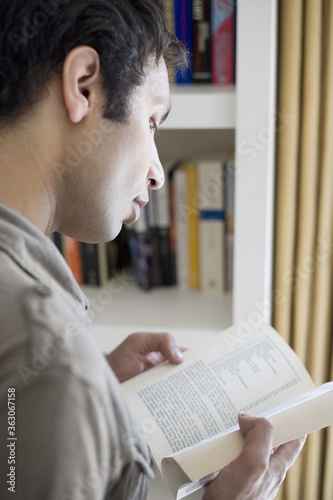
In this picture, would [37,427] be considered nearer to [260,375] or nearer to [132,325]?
[260,375]

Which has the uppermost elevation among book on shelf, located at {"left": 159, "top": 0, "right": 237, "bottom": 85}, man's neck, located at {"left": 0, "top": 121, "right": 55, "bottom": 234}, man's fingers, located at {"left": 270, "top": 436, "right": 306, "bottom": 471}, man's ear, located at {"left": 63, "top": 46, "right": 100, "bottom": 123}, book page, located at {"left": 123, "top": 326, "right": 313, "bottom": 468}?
book on shelf, located at {"left": 159, "top": 0, "right": 237, "bottom": 85}

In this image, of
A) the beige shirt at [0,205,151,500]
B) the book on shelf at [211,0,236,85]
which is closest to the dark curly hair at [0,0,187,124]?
the beige shirt at [0,205,151,500]

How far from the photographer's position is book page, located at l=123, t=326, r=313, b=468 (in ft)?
2.46

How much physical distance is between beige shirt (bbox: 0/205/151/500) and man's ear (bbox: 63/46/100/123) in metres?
0.18

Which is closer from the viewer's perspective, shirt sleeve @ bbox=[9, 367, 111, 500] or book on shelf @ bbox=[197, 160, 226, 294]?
shirt sleeve @ bbox=[9, 367, 111, 500]

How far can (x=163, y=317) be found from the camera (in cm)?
119

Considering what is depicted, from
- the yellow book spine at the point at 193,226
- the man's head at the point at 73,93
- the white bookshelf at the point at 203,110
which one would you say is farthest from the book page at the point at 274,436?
the yellow book spine at the point at 193,226

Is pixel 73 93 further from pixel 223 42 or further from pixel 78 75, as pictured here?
pixel 223 42

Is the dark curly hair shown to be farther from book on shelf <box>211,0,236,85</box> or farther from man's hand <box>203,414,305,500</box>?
book on shelf <box>211,0,236,85</box>

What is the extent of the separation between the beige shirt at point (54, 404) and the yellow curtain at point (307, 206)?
0.78 metres

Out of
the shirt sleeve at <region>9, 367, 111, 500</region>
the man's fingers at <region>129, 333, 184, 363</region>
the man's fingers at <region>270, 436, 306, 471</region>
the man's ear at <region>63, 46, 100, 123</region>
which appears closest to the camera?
the shirt sleeve at <region>9, 367, 111, 500</region>

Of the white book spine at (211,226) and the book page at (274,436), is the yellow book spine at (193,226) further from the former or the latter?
the book page at (274,436)

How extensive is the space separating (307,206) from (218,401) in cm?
56

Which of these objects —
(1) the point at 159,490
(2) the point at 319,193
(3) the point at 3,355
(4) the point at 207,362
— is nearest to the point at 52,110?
(3) the point at 3,355
